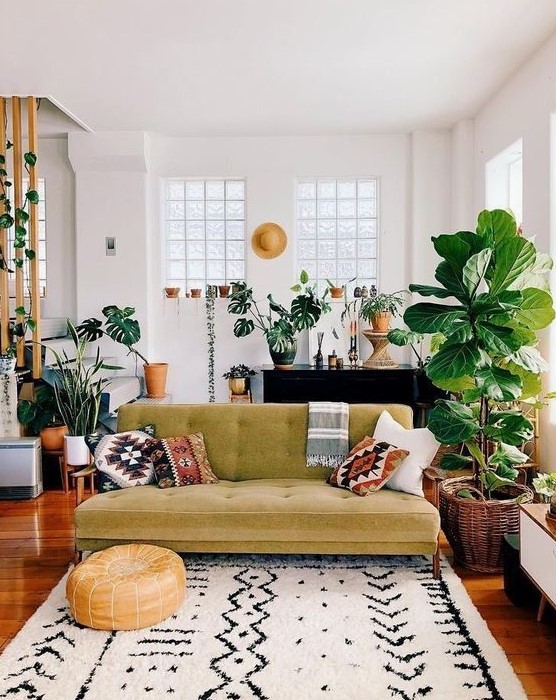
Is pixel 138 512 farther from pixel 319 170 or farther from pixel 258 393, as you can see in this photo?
pixel 319 170

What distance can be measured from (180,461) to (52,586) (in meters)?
0.95

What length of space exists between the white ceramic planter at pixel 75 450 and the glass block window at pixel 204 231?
101 inches

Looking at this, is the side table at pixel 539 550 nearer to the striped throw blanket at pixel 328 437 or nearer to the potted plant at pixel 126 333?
the striped throw blanket at pixel 328 437

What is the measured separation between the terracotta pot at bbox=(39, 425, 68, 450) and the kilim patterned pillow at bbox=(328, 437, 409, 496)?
2.60m

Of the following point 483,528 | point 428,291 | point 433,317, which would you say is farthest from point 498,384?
point 483,528

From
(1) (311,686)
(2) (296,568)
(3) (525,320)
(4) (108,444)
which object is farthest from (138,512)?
(3) (525,320)

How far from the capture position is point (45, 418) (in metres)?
5.71

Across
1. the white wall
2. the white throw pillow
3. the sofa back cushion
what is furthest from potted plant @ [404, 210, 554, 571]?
the white wall

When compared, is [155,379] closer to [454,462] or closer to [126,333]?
[126,333]

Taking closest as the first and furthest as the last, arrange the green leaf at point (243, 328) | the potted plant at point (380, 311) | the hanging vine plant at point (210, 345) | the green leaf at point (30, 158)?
the green leaf at point (30, 158)
the potted plant at point (380, 311)
the green leaf at point (243, 328)
the hanging vine plant at point (210, 345)

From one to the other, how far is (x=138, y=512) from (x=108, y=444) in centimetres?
62

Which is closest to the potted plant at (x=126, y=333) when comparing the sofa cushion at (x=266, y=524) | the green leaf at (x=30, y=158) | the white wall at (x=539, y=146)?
the green leaf at (x=30, y=158)

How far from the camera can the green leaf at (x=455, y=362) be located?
11.4 ft

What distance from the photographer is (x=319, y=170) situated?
7.31 m
